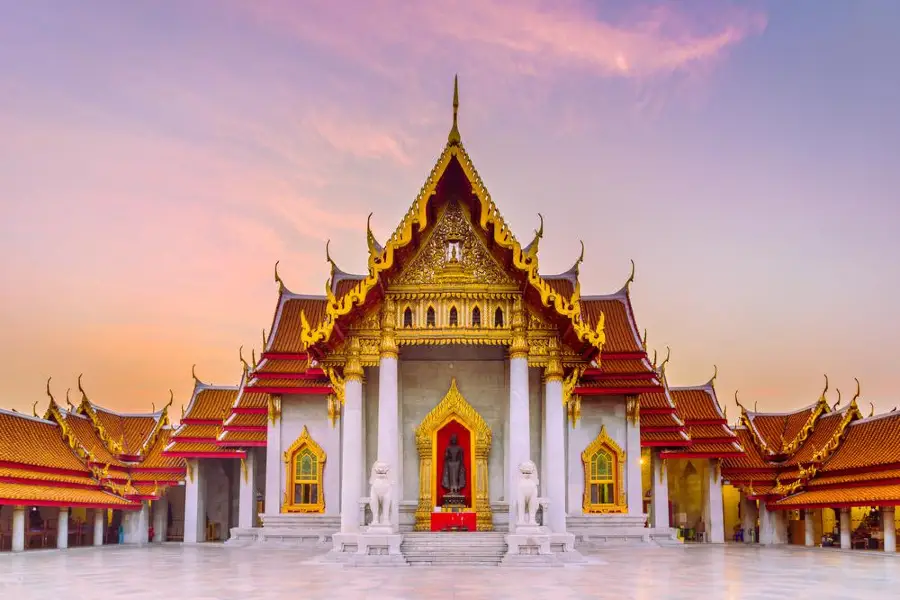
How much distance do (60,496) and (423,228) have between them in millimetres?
A: 14238

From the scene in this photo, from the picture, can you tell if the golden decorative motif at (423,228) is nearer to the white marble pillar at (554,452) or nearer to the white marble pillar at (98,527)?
the white marble pillar at (554,452)

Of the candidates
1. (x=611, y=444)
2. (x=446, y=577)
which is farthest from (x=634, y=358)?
(x=446, y=577)

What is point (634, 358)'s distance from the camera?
92.5 ft

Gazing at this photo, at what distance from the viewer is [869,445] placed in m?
28.7

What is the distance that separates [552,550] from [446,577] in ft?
13.5

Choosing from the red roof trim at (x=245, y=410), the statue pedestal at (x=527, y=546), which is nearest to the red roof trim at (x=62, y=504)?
the red roof trim at (x=245, y=410)

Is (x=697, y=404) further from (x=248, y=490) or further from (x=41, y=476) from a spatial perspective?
(x=41, y=476)

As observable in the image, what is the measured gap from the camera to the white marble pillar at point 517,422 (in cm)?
1972

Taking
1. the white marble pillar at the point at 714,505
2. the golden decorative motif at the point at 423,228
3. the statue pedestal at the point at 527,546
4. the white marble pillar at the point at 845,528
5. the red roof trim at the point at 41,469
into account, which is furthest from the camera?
the white marble pillar at the point at 714,505

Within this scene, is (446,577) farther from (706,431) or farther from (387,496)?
(706,431)

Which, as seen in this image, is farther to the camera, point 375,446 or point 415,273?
point 375,446

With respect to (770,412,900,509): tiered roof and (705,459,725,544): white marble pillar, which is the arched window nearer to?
(705,459,725,544): white marble pillar

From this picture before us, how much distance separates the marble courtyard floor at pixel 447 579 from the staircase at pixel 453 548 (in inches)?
53.9

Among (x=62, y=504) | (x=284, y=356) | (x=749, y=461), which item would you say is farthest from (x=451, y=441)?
(x=749, y=461)
